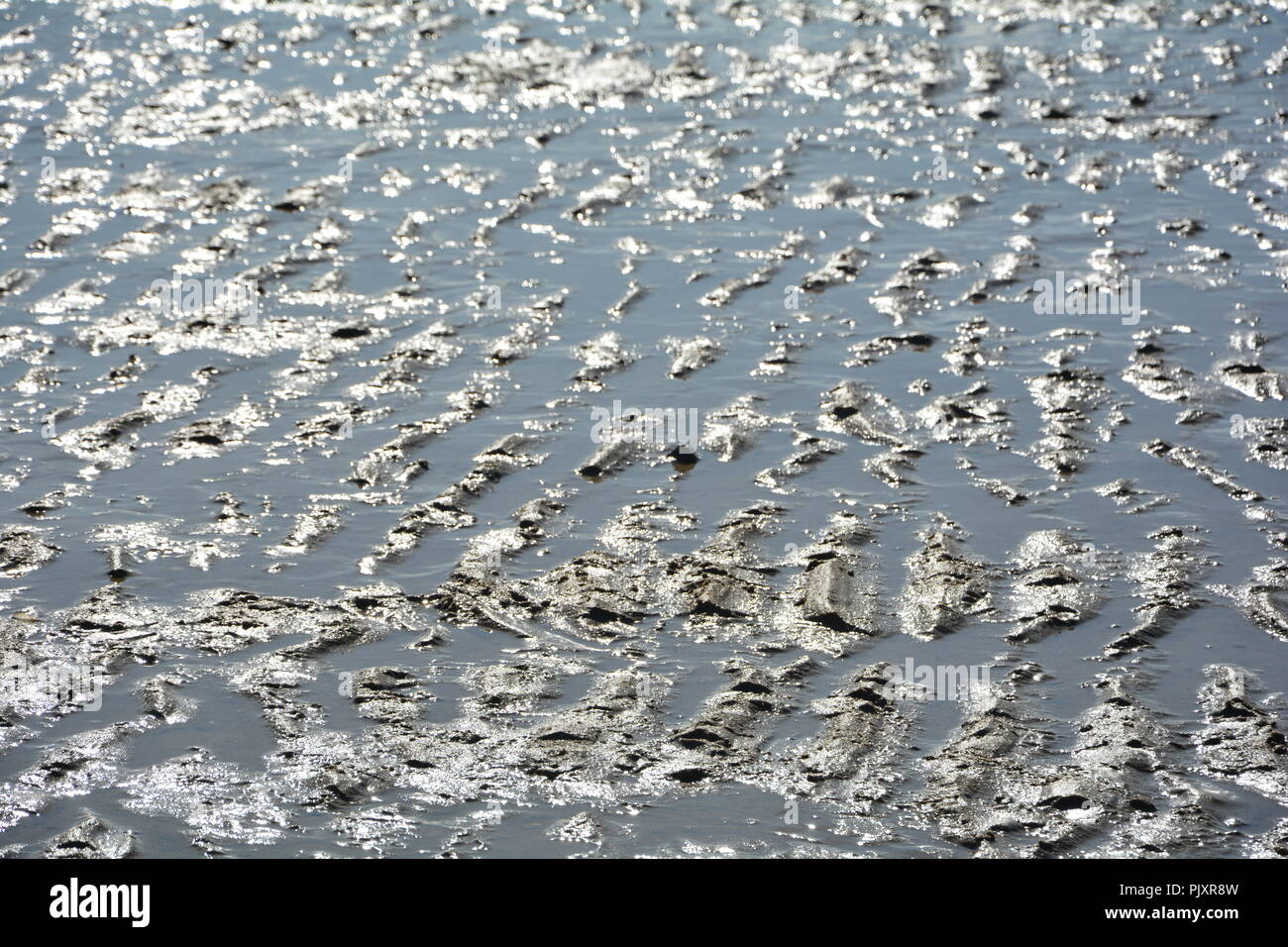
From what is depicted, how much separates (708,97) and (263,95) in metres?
3.53

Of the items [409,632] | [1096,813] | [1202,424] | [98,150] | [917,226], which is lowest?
[1096,813]

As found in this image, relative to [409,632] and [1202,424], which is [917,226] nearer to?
[1202,424]

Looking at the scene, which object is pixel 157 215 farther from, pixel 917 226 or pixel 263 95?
pixel 917 226

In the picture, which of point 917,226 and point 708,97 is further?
point 708,97

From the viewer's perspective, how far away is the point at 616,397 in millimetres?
8117

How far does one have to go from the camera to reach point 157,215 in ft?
34.9

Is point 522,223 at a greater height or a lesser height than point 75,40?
lesser

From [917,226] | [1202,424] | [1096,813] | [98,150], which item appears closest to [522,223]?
[917,226]

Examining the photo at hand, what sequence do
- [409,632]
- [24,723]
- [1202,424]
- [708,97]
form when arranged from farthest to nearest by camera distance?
[708,97], [1202,424], [409,632], [24,723]

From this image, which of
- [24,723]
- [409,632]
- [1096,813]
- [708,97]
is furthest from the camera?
[708,97]

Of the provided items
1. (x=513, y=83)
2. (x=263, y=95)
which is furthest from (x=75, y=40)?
(x=513, y=83)

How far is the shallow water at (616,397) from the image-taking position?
527 centimetres

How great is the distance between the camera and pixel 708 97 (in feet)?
41.9

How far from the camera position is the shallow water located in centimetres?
527
